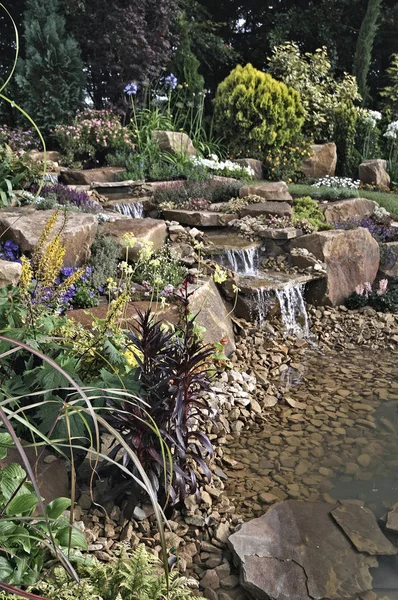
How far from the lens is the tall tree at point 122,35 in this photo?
381 inches

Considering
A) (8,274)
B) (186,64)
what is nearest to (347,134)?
(186,64)

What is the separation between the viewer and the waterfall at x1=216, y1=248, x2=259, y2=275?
19.7 feet

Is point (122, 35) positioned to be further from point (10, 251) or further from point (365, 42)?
point (365, 42)

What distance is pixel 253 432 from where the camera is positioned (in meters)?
3.76

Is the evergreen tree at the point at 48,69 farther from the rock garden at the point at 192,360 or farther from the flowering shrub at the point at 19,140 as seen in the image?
the flowering shrub at the point at 19,140

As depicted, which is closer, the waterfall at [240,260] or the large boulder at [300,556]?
the large boulder at [300,556]

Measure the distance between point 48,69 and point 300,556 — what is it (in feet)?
31.5

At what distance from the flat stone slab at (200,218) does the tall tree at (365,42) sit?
351 inches

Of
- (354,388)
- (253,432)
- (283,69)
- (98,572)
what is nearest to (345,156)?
(283,69)

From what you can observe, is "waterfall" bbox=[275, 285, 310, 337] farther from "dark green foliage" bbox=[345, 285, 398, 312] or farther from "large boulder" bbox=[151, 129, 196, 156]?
"large boulder" bbox=[151, 129, 196, 156]

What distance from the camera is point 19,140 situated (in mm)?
8430

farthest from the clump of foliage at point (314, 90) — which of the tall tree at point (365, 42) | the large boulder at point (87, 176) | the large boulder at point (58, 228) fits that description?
the large boulder at point (58, 228)

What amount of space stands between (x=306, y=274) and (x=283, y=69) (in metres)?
7.85

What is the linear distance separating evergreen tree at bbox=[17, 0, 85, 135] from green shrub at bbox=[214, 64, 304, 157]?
2.89 m
